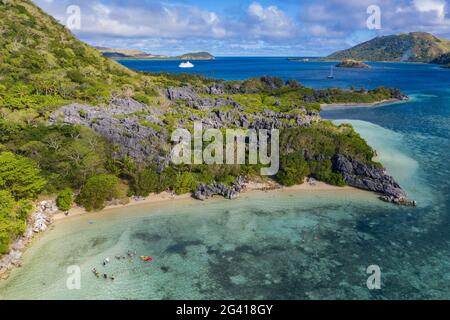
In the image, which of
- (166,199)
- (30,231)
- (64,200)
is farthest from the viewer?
(166,199)

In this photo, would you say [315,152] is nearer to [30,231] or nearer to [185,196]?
[185,196]

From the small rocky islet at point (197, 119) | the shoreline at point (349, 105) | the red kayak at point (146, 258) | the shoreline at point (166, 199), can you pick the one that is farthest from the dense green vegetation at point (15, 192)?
the shoreline at point (349, 105)

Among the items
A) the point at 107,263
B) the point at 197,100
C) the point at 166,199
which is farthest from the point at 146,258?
the point at 197,100

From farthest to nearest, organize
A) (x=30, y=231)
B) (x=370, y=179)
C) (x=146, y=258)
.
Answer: (x=370, y=179) → (x=30, y=231) → (x=146, y=258)

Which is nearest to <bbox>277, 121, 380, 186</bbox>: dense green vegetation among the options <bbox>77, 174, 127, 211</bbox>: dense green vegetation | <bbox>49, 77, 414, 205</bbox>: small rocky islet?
<bbox>49, 77, 414, 205</bbox>: small rocky islet

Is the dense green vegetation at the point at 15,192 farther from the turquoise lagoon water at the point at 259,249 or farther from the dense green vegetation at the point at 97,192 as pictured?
the dense green vegetation at the point at 97,192

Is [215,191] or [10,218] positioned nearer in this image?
[10,218]
